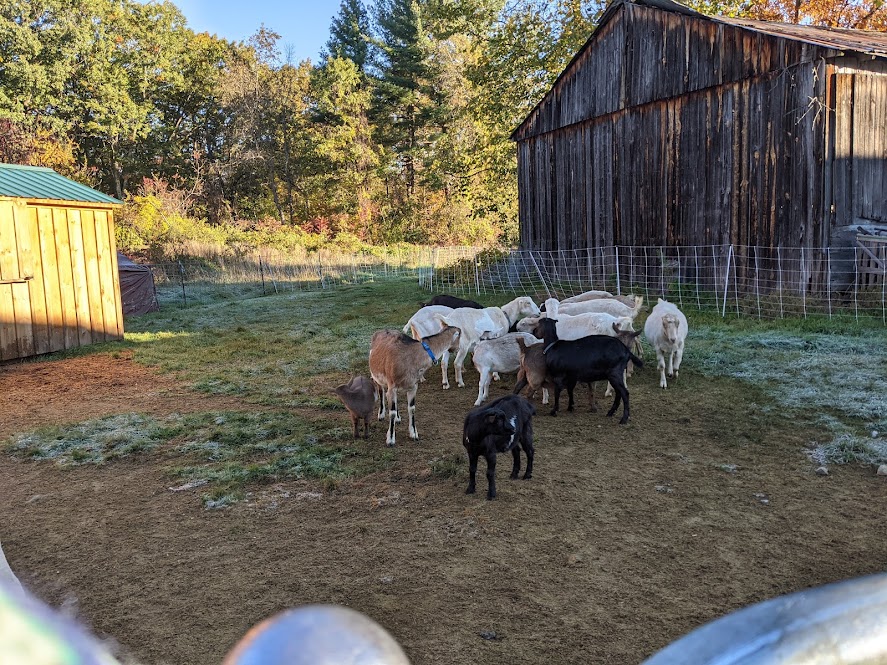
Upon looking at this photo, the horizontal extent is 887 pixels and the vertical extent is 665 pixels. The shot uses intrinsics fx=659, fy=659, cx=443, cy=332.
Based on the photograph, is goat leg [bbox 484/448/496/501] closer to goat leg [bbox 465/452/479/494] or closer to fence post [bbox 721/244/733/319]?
goat leg [bbox 465/452/479/494]

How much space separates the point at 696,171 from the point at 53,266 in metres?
13.2

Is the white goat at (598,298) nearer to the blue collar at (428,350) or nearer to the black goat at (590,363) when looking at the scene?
the black goat at (590,363)

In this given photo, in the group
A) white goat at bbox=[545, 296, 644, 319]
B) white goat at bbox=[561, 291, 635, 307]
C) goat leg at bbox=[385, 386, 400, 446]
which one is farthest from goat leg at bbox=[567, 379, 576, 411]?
white goat at bbox=[561, 291, 635, 307]

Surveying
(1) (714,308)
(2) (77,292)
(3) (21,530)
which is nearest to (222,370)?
(2) (77,292)

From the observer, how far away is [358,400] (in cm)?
671

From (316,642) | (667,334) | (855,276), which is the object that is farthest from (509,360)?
(855,276)

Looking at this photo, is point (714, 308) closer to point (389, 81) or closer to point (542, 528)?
point (542, 528)

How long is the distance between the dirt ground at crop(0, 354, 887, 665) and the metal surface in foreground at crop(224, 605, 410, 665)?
9.54ft

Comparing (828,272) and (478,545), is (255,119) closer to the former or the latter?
(828,272)

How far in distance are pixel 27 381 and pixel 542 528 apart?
9.22 meters

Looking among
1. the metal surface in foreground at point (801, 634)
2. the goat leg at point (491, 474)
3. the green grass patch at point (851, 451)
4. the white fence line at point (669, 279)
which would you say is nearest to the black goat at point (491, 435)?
the goat leg at point (491, 474)

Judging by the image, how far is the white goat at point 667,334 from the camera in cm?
841

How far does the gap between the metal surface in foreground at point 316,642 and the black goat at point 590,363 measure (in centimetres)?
676

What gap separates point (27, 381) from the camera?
33.9 feet
